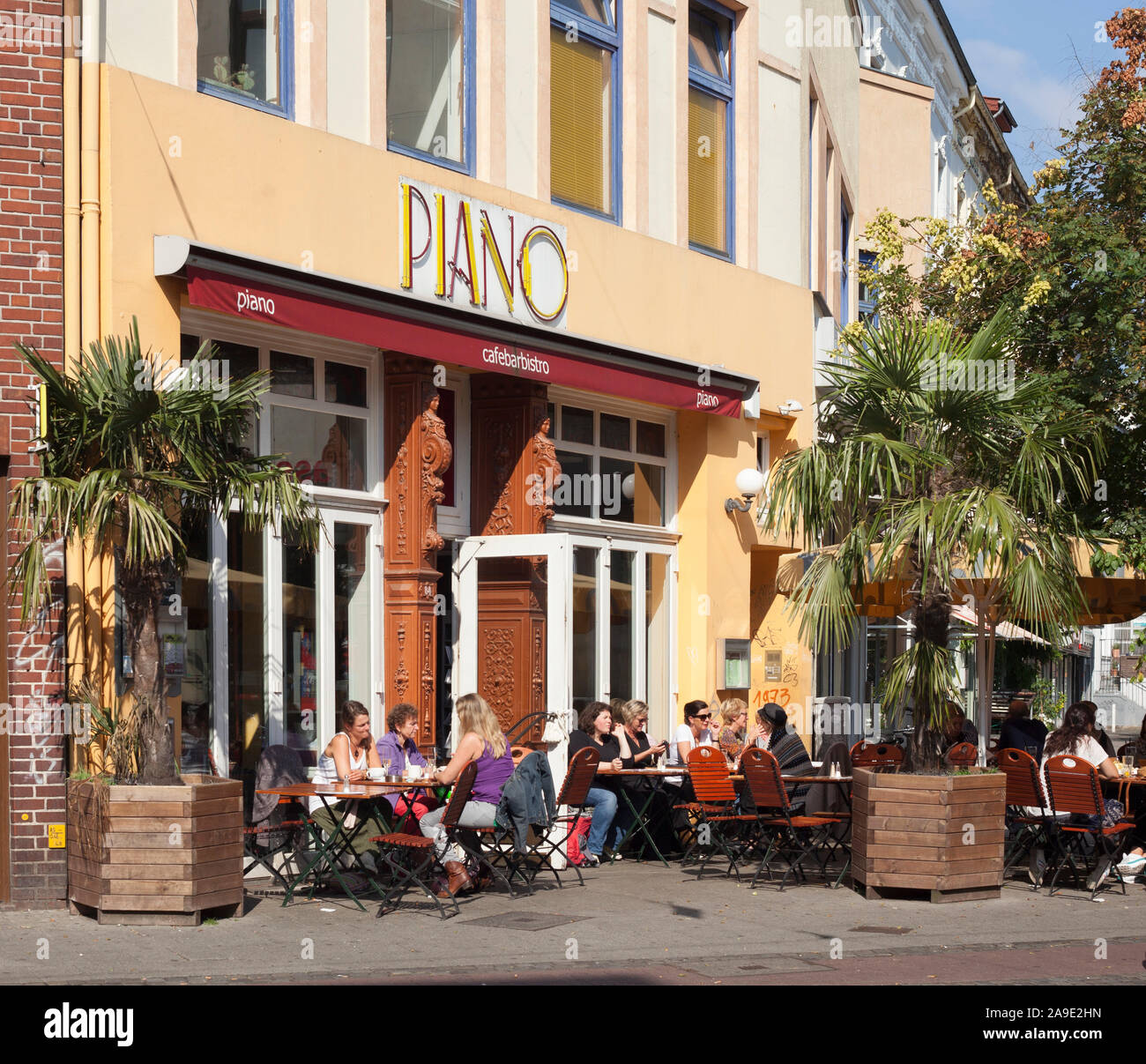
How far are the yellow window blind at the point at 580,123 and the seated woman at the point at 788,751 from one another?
A: 516cm

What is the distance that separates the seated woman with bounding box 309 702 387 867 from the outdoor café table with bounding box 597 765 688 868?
95.8 inches

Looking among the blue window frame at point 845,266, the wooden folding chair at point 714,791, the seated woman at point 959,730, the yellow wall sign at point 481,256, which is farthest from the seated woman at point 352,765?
the blue window frame at point 845,266

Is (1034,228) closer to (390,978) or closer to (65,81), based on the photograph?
(65,81)

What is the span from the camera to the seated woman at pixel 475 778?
34.7 feet

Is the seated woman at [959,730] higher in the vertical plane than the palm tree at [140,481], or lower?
lower

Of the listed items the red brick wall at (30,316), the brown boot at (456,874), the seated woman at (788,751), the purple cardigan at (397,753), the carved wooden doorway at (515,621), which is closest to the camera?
the red brick wall at (30,316)

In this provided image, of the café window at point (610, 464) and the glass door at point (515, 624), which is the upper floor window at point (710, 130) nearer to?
the café window at point (610, 464)

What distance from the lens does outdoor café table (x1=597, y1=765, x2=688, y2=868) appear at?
1294 centimetres

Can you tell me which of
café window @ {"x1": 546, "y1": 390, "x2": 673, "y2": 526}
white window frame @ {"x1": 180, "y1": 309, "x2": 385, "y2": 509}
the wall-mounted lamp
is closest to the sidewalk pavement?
white window frame @ {"x1": 180, "y1": 309, "x2": 385, "y2": 509}

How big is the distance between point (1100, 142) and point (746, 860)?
7.56 m

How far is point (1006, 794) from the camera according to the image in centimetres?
1187

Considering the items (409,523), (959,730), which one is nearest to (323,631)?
(409,523)

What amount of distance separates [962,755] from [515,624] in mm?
3975
